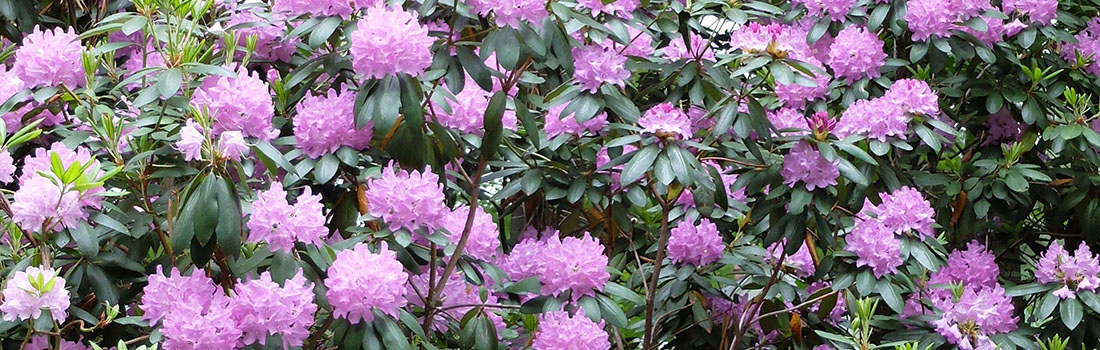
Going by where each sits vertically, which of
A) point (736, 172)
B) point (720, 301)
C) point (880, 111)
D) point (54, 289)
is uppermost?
point (54, 289)

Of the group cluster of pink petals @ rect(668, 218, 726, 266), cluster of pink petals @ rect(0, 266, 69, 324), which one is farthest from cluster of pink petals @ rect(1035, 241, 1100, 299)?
cluster of pink petals @ rect(0, 266, 69, 324)

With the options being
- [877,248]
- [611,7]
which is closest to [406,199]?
[611,7]

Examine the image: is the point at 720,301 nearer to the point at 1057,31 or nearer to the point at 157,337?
the point at 1057,31

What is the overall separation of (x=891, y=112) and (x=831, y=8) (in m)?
0.51

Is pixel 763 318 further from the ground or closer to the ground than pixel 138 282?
closer to the ground

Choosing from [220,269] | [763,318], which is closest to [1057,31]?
[763,318]

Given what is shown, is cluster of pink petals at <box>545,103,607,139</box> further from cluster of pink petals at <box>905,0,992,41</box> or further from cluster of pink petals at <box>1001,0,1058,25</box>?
cluster of pink petals at <box>1001,0,1058,25</box>

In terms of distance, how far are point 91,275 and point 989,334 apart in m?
1.88

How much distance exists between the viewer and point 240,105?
1917 millimetres

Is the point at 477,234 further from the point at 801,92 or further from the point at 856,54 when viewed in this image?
the point at 856,54

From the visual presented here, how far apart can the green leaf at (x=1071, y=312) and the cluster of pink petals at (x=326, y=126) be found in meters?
1.57

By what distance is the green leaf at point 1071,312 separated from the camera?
2.46 meters

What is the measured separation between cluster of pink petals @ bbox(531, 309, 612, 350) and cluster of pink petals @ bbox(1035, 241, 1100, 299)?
1131mm

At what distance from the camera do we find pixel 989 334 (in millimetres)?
2520
